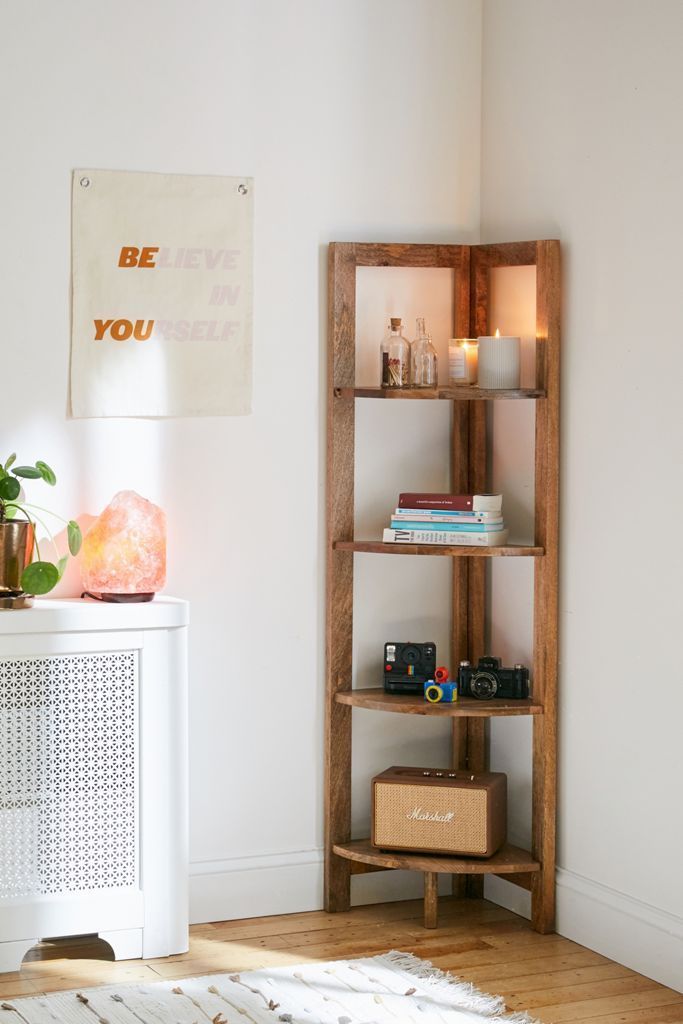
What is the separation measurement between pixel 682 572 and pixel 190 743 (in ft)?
4.30

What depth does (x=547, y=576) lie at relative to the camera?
326cm

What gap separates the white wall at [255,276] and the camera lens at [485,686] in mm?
291

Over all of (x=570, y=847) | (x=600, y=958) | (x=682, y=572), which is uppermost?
(x=682, y=572)

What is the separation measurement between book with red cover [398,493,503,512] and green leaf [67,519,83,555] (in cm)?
82

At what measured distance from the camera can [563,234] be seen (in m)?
3.26

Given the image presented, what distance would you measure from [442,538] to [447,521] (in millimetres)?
45

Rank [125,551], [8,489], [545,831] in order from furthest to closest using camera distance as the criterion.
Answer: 1. [545,831]
2. [125,551]
3. [8,489]

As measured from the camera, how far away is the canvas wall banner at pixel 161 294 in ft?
10.5

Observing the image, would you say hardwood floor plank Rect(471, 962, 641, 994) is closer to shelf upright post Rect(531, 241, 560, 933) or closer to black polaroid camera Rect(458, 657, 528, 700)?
shelf upright post Rect(531, 241, 560, 933)

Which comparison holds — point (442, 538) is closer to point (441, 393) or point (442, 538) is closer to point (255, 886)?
point (441, 393)

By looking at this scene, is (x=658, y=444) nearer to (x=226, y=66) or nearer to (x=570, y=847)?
(x=570, y=847)

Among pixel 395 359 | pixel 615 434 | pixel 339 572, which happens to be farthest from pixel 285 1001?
pixel 395 359

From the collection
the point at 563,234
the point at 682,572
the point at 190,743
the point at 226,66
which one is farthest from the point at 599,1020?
the point at 226,66

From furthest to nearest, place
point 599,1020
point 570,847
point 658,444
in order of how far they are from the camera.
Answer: point 570,847, point 658,444, point 599,1020
